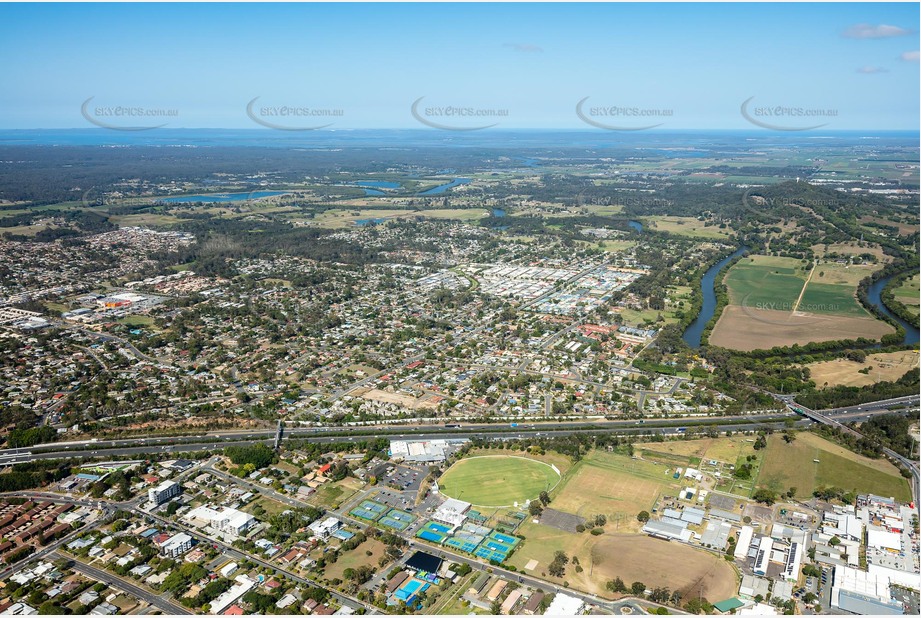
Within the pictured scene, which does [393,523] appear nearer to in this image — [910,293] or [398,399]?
[398,399]

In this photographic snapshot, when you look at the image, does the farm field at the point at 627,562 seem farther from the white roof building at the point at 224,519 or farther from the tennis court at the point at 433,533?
the white roof building at the point at 224,519

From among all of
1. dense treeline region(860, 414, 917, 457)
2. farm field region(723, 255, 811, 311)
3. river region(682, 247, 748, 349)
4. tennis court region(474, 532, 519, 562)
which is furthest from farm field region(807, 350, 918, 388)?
tennis court region(474, 532, 519, 562)

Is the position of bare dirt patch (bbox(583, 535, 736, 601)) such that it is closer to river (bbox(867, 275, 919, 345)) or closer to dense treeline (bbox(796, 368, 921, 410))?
dense treeline (bbox(796, 368, 921, 410))

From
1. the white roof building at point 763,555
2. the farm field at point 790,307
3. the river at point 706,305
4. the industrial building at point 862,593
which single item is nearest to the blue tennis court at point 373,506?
the white roof building at point 763,555

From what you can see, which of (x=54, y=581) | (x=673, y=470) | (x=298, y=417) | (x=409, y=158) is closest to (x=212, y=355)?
(x=298, y=417)

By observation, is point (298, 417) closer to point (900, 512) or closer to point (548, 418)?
point (548, 418)

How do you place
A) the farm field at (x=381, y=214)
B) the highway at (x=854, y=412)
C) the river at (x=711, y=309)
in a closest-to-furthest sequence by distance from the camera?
the highway at (x=854, y=412) < the river at (x=711, y=309) < the farm field at (x=381, y=214)

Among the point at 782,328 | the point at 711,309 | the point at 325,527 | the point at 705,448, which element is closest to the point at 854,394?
the point at 705,448
